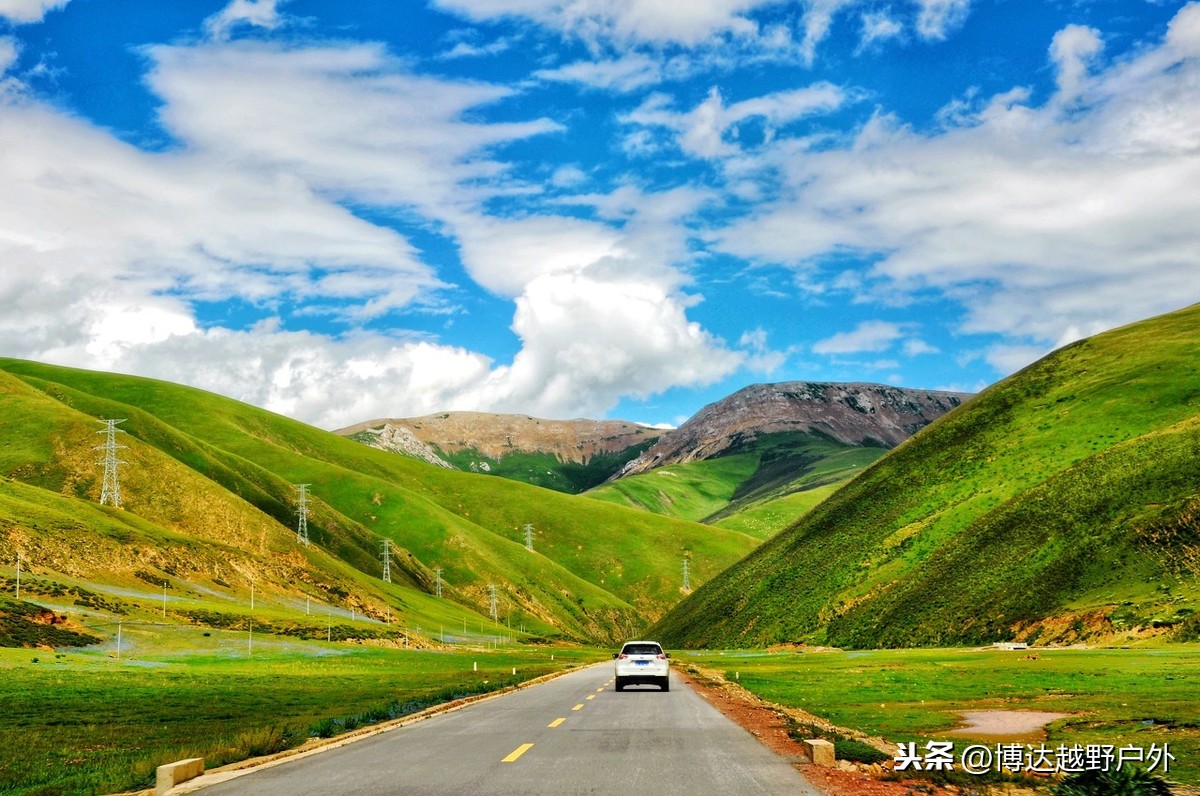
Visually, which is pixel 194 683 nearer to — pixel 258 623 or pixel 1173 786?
pixel 1173 786

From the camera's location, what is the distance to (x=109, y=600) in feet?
305

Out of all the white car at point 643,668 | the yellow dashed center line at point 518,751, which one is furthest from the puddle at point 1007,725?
the white car at point 643,668

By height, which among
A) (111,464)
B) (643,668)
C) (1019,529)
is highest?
(111,464)

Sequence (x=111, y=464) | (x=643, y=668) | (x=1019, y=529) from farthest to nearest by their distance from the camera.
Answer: (x=111, y=464)
(x=1019, y=529)
(x=643, y=668)

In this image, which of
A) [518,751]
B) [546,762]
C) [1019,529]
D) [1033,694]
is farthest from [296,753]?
[1019,529]

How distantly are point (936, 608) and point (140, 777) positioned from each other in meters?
83.4

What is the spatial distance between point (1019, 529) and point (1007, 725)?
74.5 meters

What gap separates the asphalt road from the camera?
13.4 m

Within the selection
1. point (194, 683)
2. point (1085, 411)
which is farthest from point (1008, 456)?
point (194, 683)

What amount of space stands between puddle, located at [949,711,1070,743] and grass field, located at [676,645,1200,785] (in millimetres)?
403

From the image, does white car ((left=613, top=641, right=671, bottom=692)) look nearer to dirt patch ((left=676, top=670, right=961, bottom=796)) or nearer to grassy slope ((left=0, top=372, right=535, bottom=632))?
dirt patch ((left=676, top=670, right=961, bottom=796))

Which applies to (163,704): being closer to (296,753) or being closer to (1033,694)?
(296,753)

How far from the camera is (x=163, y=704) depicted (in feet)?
111

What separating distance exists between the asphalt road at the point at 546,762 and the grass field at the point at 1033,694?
16.4 ft
